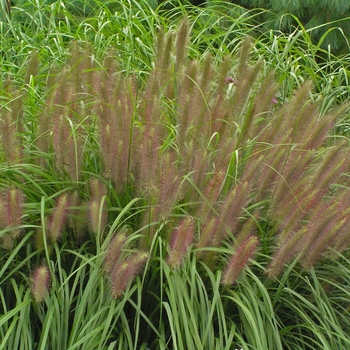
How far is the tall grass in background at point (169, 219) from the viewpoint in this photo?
105 inches

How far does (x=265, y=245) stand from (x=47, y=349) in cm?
94

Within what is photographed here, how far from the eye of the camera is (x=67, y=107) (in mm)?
3086

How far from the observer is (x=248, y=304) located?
8.94 ft

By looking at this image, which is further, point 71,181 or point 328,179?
point 71,181

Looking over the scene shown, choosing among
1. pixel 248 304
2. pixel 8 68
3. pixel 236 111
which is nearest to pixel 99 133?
pixel 236 111

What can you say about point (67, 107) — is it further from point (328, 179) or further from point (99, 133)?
point (328, 179)

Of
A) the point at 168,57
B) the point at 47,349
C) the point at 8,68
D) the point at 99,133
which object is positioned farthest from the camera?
the point at 8,68

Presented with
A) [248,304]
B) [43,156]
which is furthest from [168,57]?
[248,304]

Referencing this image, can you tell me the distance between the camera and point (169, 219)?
288 cm

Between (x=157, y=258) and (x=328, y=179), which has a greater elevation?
(x=328, y=179)

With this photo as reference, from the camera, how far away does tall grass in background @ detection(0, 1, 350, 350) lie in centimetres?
266

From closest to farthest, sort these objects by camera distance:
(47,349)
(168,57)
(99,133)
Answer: (47,349) → (99,133) → (168,57)

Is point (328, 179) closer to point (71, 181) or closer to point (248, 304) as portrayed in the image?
point (248, 304)

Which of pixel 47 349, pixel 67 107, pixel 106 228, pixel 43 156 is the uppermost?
pixel 67 107
